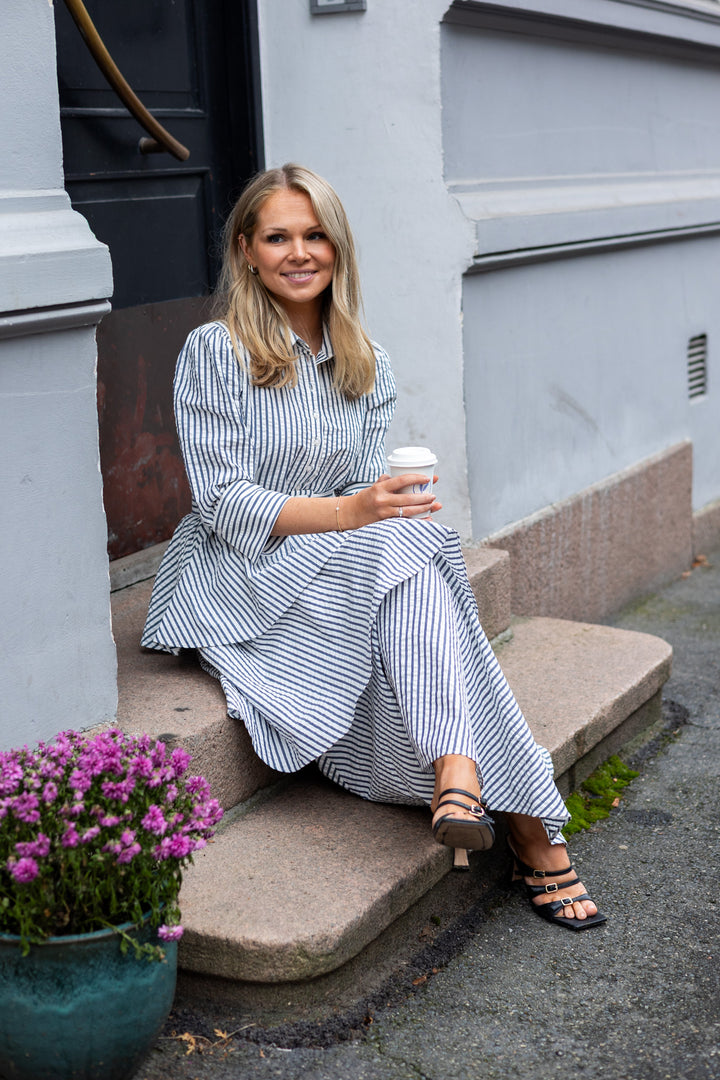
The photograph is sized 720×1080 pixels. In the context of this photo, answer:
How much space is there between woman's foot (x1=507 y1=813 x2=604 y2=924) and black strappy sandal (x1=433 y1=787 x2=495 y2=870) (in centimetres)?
36

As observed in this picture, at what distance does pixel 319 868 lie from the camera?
2645 mm

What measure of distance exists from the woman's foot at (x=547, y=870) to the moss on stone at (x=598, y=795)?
42 cm

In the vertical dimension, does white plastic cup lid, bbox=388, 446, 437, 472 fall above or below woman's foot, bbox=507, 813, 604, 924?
above

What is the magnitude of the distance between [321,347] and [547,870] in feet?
4.58

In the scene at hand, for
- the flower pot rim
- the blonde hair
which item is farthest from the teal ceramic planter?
the blonde hair

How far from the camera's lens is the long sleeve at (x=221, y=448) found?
292 centimetres

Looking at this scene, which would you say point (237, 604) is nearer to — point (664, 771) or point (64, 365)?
point (64, 365)

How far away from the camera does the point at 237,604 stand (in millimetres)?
3014

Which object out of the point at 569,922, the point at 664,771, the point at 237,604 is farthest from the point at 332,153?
the point at 569,922

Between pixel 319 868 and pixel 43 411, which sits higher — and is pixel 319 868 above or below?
below

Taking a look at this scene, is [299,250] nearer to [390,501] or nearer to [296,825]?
[390,501]

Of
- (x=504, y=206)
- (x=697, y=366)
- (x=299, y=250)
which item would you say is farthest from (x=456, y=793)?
(x=697, y=366)

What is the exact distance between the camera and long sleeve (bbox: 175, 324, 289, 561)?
292 centimetres

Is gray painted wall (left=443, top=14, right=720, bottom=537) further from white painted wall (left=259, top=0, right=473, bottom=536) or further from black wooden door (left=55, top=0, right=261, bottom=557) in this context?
black wooden door (left=55, top=0, right=261, bottom=557)
